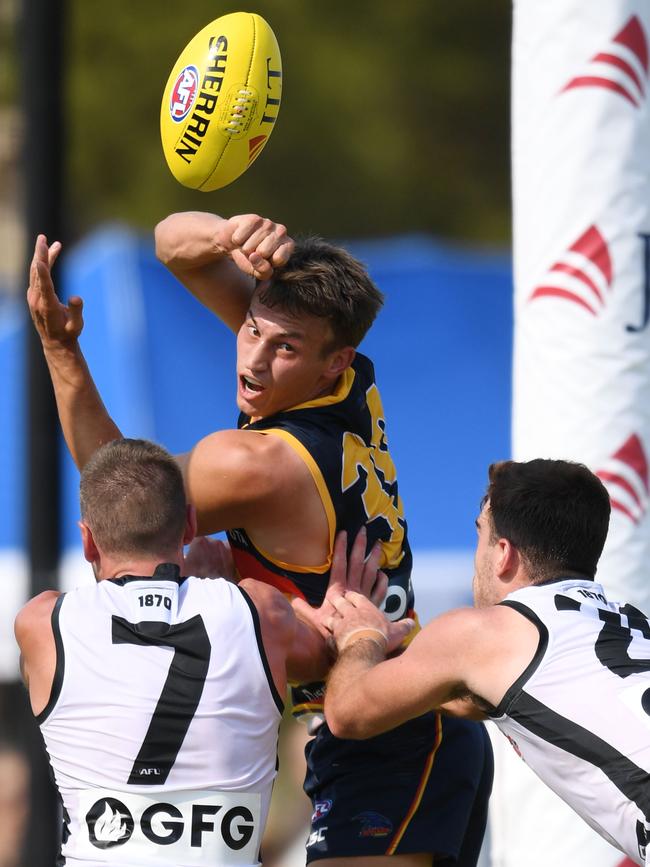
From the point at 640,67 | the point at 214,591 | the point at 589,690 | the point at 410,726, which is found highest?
the point at 640,67

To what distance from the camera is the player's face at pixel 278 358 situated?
172 inches

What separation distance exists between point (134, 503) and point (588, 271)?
2.52 m

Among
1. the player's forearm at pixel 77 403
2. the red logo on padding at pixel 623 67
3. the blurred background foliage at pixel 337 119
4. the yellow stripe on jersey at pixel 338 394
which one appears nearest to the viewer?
the yellow stripe on jersey at pixel 338 394

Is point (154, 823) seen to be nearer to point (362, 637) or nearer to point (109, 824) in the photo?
point (109, 824)

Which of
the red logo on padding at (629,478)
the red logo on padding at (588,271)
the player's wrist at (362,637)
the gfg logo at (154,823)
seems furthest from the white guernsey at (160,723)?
the red logo on padding at (588,271)

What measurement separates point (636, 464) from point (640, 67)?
1603 millimetres

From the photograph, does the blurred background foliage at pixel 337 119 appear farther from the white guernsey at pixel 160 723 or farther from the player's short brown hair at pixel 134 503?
the white guernsey at pixel 160 723

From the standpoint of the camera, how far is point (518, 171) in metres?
5.81

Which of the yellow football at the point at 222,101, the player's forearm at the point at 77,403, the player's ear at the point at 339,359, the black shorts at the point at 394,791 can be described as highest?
the yellow football at the point at 222,101

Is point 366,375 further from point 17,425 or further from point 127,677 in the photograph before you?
point 17,425

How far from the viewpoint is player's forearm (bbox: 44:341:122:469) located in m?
4.59

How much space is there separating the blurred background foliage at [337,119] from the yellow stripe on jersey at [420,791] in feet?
41.4

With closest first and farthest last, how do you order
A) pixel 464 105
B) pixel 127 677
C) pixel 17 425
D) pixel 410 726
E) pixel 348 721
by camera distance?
1. pixel 127 677
2. pixel 348 721
3. pixel 410 726
4. pixel 17 425
5. pixel 464 105

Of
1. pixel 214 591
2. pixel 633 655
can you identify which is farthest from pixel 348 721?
pixel 633 655
